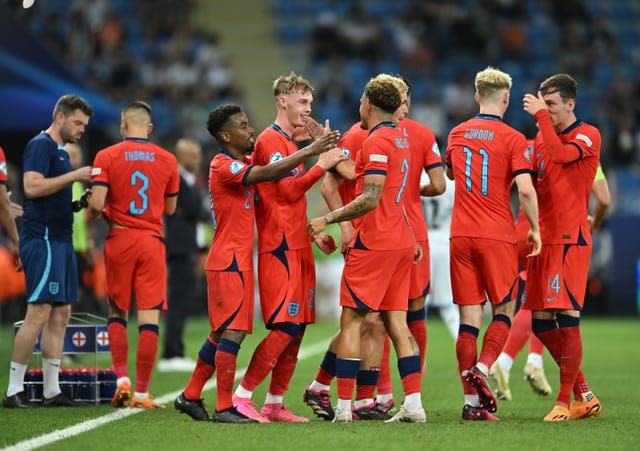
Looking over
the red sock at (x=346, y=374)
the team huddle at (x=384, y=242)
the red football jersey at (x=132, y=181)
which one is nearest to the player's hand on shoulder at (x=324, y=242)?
the team huddle at (x=384, y=242)

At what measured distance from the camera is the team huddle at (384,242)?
7910 mm

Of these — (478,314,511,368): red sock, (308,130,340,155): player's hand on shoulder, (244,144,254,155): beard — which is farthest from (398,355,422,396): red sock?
(244,144,254,155): beard

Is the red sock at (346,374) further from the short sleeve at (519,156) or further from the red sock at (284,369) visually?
the short sleeve at (519,156)

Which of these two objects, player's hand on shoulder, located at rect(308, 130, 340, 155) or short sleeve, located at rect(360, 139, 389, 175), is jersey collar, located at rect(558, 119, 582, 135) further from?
player's hand on shoulder, located at rect(308, 130, 340, 155)

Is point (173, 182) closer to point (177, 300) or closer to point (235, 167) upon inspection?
point (235, 167)

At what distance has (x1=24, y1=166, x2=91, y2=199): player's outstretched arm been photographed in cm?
903

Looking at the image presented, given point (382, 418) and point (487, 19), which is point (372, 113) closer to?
point (382, 418)

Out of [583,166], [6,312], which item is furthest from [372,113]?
[6,312]

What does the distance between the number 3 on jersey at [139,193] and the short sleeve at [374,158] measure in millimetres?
2173

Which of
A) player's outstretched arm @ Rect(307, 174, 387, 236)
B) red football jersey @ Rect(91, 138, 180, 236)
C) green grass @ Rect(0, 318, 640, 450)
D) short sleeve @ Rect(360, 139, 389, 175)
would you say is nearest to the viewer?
green grass @ Rect(0, 318, 640, 450)

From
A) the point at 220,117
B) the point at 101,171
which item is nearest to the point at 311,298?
the point at 220,117

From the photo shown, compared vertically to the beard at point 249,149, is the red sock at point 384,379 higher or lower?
lower

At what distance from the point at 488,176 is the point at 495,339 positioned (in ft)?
3.80

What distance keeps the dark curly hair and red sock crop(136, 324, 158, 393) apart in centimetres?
187
